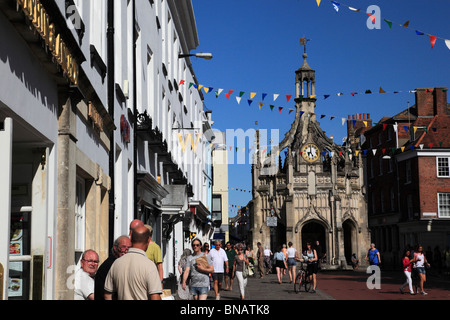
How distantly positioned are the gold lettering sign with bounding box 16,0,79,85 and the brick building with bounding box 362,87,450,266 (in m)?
35.5

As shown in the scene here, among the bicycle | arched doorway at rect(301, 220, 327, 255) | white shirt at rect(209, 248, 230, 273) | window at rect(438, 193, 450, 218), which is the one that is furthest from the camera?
arched doorway at rect(301, 220, 327, 255)

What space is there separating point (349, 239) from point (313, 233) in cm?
380

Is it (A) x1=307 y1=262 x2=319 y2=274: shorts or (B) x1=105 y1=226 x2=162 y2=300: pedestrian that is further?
(A) x1=307 y1=262 x2=319 y2=274: shorts

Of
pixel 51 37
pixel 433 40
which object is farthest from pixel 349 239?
pixel 51 37

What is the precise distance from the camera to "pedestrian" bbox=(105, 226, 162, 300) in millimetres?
5496

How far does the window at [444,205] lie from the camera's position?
49594 millimetres

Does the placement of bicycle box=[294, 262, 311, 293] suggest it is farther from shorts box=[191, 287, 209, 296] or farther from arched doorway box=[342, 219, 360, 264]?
arched doorway box=[342, 219, 360, 264]

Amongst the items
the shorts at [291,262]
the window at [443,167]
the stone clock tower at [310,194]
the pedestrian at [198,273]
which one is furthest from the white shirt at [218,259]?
the stone clock tower at [310,194]

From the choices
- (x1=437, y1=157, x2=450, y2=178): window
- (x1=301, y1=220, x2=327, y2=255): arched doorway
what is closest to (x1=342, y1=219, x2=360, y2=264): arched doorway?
(x1=301, y1=220, x2=327, y2=255): arched doorway

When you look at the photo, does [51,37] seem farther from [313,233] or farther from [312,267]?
[313,233]

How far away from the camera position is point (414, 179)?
51219 mm

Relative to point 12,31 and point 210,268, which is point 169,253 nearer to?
point 210,268
